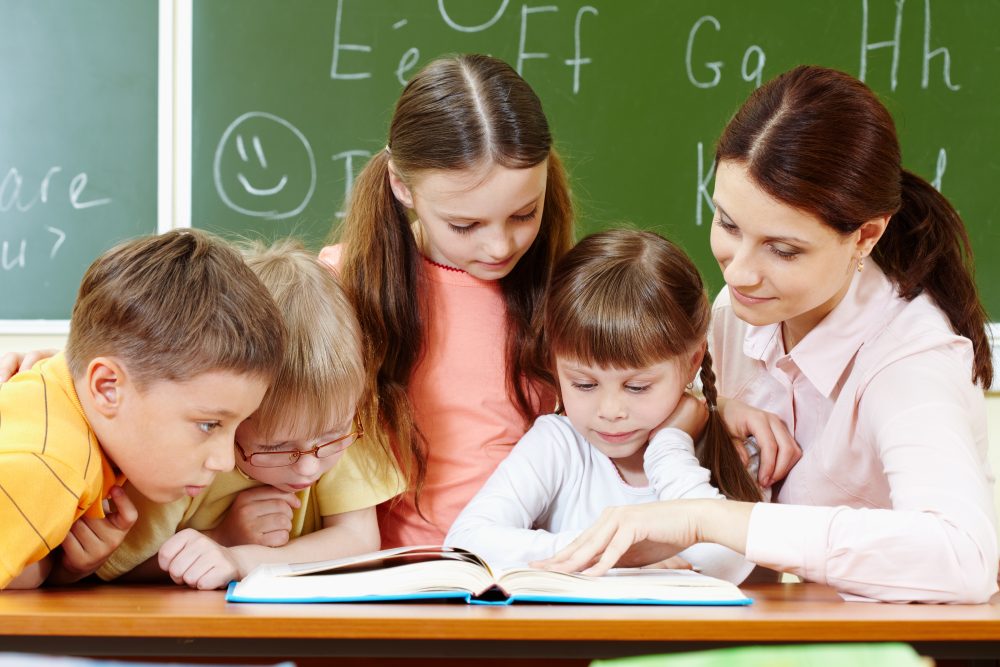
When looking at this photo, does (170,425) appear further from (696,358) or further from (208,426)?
(696,358)

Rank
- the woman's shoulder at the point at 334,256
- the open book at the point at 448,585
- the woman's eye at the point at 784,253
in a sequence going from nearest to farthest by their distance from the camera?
the open book at the point at 448,585 → the woman's eye at the point at 784,253 → the woman's shoulder at the point at 334,256

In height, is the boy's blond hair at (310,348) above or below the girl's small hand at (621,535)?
above

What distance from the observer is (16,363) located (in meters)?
1.25

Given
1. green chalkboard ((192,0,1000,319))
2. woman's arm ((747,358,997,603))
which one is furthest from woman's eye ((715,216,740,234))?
green chalkboard ((192,0,1000,319))

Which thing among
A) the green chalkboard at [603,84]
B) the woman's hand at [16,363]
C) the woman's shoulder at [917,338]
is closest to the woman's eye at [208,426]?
the woman's hand at [16,363]

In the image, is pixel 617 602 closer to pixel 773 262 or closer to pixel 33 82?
pixel 773 262

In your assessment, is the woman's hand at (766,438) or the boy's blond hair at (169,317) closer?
the boy's blond hair at (169,317)

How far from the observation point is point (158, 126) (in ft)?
8.28

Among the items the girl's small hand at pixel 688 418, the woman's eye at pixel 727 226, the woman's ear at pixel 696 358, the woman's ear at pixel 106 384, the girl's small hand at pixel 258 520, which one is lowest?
the girl's small hand at pixel 258 520

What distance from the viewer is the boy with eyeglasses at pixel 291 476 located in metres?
1.16

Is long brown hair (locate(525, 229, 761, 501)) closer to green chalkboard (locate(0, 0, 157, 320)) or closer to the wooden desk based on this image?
the wooden desk

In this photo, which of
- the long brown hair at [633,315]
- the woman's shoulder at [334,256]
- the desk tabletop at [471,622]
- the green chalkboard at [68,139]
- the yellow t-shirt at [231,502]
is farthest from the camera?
the green chalkboard at [68,139]

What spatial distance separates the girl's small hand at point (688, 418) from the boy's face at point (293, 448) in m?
0.48

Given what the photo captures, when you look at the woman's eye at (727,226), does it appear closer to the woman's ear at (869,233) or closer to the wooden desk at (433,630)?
the woman's ear at (869,233)
